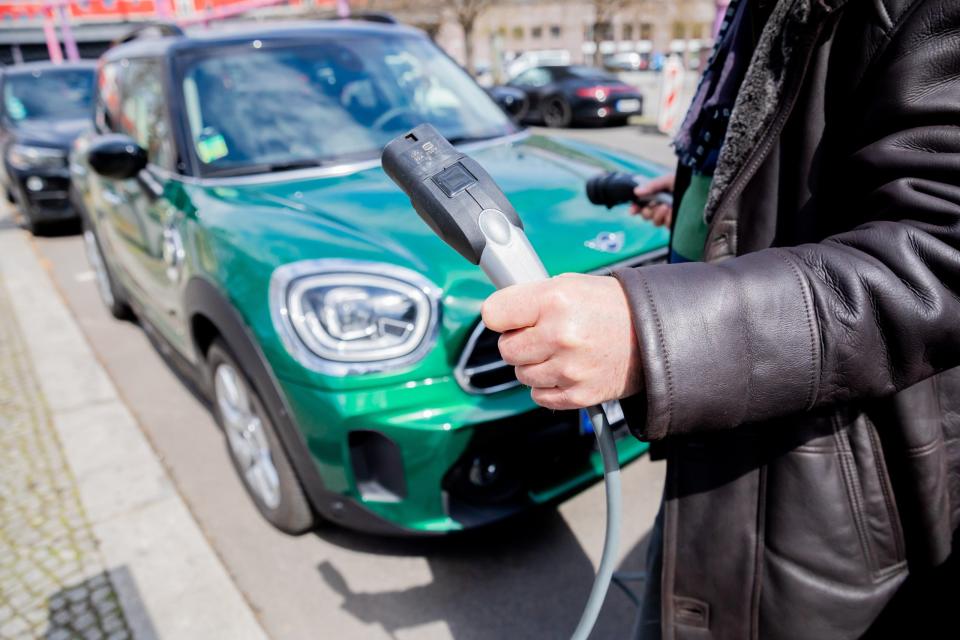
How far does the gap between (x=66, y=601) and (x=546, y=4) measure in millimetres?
62313

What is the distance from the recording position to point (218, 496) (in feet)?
9.19

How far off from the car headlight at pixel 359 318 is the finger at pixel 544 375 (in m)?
1.09

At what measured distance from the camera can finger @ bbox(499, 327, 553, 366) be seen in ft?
2.69

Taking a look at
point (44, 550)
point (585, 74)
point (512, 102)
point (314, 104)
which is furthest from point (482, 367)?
point (585, 74)

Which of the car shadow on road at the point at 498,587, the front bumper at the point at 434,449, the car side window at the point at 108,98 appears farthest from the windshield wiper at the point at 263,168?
the car side window at the point at 108,98

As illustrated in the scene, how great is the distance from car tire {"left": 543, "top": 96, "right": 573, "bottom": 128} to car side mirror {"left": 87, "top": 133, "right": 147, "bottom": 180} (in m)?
11.7

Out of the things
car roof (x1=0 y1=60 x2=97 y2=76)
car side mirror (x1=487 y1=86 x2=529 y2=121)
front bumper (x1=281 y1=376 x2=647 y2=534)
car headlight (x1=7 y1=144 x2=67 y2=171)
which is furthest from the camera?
car roof (x1=0 y1=60 x2=97 y2=76)

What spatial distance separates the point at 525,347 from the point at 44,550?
2.50 m

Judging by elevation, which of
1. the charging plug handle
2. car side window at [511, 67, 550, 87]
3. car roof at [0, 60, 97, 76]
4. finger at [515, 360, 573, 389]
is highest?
car roof at [0, 60, 97, 76]

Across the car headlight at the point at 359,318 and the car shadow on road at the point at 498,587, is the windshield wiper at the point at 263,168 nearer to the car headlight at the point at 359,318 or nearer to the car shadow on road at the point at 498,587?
the car headlight at the point at 359,318

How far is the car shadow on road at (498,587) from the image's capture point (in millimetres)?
2096

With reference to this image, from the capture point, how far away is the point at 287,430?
6.86ft

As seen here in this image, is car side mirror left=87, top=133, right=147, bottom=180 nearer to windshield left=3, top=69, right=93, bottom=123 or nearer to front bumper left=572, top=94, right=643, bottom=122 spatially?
windshield left=3, top=69, right=93, bottom=123

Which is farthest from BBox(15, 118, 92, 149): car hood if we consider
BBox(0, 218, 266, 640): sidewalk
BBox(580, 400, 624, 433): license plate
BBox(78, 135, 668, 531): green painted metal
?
BBox(580, 400, 624, 433): license plate
